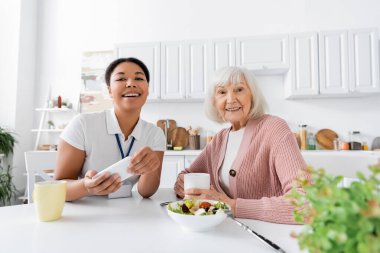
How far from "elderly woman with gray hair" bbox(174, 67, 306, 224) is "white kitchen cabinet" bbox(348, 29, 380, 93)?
2259mm

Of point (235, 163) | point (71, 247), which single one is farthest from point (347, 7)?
point (71, 247)

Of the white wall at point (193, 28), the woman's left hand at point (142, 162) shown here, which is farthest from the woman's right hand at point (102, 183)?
the white wall at point (193, 28)

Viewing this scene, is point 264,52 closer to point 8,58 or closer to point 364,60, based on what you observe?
point 364,60

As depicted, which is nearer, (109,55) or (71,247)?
(71,247)

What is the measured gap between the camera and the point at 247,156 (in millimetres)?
1022

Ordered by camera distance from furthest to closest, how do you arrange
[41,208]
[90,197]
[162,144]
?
[162,144], [90,197], [41,208]

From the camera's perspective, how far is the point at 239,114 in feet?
3.77

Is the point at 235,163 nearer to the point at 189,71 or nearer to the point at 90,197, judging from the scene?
the point at 90,197

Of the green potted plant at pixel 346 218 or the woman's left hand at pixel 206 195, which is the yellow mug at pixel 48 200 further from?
the green potted plant at pixel 346 218

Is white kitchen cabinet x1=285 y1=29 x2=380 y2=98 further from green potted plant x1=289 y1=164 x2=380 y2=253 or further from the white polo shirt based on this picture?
green potted plant x1=289 y1=164 x2=380 y2=253

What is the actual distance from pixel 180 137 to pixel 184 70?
0.91 metres

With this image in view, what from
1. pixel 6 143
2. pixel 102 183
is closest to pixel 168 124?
pixel 6 143

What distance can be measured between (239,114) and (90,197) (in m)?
0.77

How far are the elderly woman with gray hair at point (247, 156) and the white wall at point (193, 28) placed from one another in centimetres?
213
